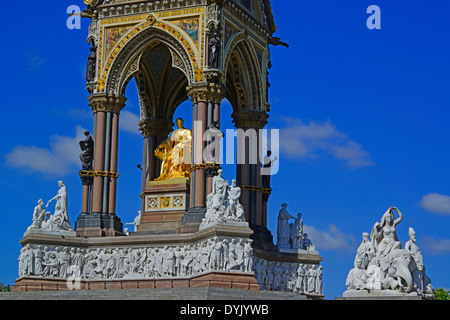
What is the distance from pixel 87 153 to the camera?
40250 mm

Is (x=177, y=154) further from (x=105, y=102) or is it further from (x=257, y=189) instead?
(x=105, y=102)

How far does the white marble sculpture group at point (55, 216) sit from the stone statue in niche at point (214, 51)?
758 cm

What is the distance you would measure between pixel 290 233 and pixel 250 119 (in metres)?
5.25

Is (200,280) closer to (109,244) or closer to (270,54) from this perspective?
(109,244)

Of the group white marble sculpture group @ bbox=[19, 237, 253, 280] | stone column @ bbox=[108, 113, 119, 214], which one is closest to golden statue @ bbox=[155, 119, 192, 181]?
stone column @ bbox=[108, 113, 119, 214]

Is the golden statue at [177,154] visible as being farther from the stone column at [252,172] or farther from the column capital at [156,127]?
the stone column at [252,172]

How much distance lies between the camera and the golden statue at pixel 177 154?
41938 mm

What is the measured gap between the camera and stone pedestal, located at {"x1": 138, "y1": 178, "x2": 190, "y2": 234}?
40.2 meters

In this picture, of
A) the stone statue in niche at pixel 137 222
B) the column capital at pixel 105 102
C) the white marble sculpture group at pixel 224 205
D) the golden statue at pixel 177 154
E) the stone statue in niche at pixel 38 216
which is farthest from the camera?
the stone statue in niche at pixel 137 222

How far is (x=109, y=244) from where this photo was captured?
38812 mm

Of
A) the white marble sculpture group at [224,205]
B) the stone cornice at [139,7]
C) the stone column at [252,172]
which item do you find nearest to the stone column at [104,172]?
the stone cornice at [139,7]

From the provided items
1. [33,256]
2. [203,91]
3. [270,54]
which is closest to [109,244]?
[33,256]

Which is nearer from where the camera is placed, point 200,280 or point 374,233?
point 374,233

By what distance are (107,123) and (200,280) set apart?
26.9 ft
